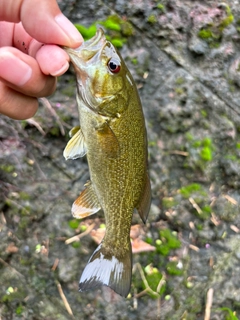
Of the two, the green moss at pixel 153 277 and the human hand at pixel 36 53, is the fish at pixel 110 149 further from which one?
the green moss at pixel 153 277

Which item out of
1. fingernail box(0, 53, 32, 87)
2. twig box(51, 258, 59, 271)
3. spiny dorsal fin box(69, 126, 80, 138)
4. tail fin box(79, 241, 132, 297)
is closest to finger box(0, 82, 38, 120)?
fingernail box(0, 53, 32, 87)

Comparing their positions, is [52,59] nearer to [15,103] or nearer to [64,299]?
[15,103]

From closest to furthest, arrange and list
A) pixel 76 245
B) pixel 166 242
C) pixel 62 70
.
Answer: pixel 62 70
pixel 76 245
pixel 166 242

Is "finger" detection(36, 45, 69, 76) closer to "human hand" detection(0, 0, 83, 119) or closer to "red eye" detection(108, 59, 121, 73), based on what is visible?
"human hand" detection(0, 0, 83, 119)

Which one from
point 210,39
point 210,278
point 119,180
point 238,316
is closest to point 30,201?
point 119,180

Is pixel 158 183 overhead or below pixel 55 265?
overhead

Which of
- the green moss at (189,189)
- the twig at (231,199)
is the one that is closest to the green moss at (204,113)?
the green moss at (189,189)

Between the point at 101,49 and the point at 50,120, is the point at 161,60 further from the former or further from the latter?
the point at 101,49

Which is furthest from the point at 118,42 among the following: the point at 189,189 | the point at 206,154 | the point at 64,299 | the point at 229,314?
the point at 229,314
